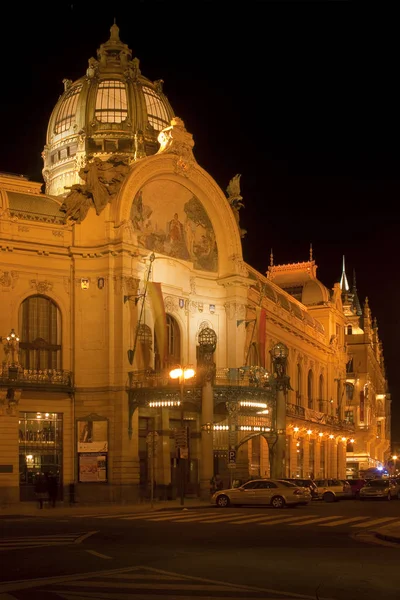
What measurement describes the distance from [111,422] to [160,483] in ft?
18.5

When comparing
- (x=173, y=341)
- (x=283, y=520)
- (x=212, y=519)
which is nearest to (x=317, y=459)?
(x=173, y=341)

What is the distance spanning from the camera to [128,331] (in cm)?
5150

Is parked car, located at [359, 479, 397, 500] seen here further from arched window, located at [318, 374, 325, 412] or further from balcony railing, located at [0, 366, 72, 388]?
arched window, located at [318, 374, 325, 412]

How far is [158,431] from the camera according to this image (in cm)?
5497

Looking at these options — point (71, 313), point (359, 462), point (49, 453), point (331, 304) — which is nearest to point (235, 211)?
point (71, 313)

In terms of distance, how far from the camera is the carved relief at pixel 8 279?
163 ft

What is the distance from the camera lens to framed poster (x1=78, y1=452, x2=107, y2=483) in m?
49.8

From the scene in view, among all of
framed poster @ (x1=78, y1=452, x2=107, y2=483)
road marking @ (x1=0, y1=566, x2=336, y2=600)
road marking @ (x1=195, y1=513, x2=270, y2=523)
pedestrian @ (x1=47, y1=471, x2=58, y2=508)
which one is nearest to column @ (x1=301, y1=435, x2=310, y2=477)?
framed poster @ (x1=78, y1=452, x2=107, y2=483)

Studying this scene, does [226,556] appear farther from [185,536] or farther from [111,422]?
[111,422]

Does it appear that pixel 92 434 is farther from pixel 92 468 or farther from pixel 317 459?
pixel 317 459

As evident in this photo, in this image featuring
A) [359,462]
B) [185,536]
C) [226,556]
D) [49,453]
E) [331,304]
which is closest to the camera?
[226,556]

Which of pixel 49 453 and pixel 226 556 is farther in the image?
pixel 49 453

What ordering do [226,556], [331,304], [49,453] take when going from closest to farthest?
[226,556]
[49,453]
[331,304]

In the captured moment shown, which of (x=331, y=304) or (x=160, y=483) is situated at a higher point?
(x=331, y=304)
